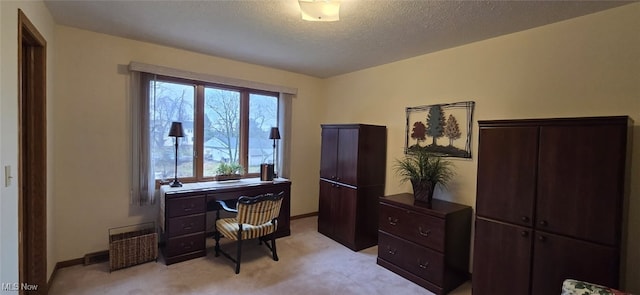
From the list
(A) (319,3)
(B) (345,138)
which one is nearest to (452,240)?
(B) (345,138)

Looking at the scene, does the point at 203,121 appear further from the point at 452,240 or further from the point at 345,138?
the point at 452,240

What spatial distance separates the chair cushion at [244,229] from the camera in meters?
3.02

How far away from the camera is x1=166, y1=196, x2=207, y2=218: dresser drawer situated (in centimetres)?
306

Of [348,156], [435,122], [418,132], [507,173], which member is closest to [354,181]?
[348,156]

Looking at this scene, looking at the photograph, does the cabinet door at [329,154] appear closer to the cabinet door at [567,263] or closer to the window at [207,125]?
the window at [207,125]

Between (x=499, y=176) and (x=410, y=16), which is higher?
(x=410, y=16)

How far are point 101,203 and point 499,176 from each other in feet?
13.2

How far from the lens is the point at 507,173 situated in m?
2.26

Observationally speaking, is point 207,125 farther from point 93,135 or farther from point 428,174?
point 428,174

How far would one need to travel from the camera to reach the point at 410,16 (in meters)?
2.39

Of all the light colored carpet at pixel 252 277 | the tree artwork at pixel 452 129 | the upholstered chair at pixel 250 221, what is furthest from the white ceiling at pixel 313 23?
the light colored carpet at pixel 252 277

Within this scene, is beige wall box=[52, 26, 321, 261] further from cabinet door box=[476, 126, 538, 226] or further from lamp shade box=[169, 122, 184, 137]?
cabinet door box=[476, 126, 538, 226]

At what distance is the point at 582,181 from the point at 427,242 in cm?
132

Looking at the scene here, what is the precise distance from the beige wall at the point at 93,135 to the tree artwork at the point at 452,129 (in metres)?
3.32
